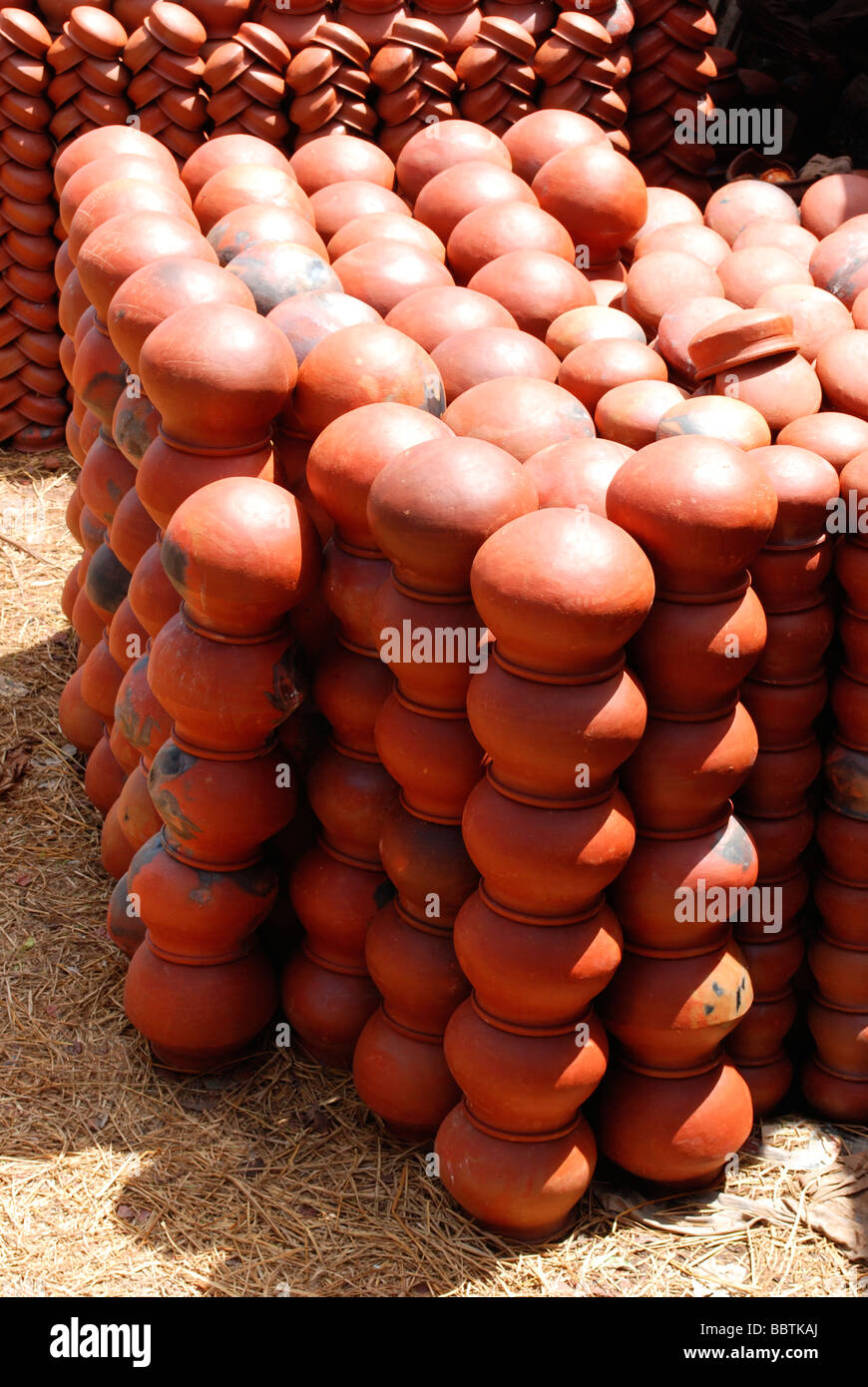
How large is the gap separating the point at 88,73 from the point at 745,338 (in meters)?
2.97

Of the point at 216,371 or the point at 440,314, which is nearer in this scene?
the point at 216,371

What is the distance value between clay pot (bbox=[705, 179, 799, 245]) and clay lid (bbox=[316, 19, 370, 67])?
4.96 feet

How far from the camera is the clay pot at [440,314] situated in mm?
2629

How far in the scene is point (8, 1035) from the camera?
105 inches

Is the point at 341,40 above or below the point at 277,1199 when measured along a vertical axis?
above

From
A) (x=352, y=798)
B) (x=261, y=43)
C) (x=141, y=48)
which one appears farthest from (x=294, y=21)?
(x=352, y=798)

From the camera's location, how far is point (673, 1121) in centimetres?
219

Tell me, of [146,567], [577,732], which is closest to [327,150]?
[146,567]

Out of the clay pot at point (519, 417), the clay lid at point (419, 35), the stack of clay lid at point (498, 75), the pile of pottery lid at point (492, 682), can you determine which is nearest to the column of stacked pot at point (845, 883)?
the pile of pottery lid at point (492, 682)

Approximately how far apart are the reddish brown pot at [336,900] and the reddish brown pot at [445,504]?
2.09 ft

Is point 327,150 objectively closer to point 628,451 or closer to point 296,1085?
point 628,451

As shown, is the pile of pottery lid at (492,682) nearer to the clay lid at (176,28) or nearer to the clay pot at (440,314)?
the clay pot at (440,314)

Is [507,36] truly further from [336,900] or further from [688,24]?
[336,900]

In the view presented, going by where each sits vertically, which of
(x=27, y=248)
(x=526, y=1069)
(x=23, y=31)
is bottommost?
(x=526, y=1069)
